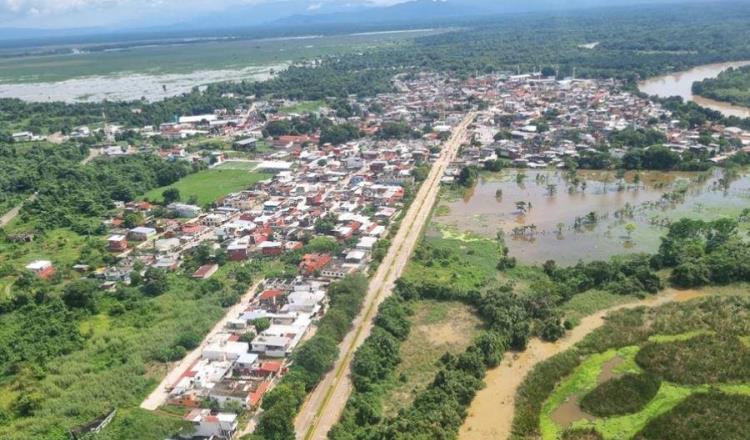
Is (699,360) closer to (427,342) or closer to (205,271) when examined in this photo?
(427,342)

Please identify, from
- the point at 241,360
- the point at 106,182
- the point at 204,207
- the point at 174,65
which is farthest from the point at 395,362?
the point at 174,65

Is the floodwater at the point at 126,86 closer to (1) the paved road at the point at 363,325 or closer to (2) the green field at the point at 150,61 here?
(2) the green field at the point at 150,61

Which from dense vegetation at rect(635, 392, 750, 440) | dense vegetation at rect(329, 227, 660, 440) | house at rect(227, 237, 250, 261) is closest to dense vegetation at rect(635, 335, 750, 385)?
dense vegetation at rect(635, 392, 750, 440)

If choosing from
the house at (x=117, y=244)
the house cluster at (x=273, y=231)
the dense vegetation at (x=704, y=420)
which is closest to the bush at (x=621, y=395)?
the dense vegetation at (x=704, y=420)

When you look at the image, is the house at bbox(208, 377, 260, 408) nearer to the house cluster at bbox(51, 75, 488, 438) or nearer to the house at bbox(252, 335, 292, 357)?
the house cluster at bbox(51, 75, 488, 438)

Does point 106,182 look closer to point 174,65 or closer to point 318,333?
point 318,333
